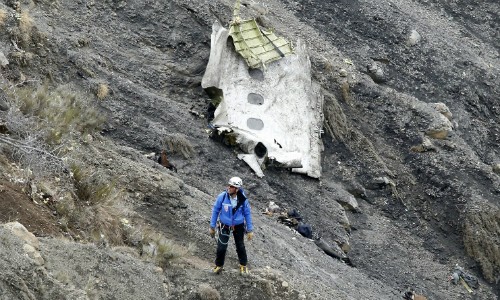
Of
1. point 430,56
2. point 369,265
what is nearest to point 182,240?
point 369,265

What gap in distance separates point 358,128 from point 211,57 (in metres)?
3.78

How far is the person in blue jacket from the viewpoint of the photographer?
7797 mm

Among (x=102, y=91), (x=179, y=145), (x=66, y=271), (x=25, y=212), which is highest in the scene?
(x=25, y=212)

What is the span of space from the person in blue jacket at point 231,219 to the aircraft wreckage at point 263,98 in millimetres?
5113

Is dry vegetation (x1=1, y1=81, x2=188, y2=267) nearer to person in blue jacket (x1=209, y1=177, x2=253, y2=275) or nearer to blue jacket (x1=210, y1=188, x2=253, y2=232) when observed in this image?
person in blue jacket (x1=209, y1=177, x2=253, y2=275)

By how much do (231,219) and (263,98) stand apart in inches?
275

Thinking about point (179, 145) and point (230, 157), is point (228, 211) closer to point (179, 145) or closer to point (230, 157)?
point (179, 145)

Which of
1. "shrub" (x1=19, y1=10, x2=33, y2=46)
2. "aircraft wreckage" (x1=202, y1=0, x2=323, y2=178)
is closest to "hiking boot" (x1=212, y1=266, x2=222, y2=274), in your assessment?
"aircraft wreckage" (x1=202, y1=0, x2=323, y2=178)

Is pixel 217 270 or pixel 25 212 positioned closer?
pixel 25 212

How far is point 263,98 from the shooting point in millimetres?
14547

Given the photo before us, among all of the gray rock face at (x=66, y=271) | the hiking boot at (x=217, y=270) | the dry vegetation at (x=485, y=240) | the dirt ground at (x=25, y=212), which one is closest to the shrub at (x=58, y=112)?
the dirt ground at (x=25, y=212)

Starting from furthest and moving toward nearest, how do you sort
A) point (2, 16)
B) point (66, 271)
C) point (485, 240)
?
point (485, 240), point (2, 16), point (66, 271)

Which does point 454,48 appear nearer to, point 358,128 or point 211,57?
point 358,128

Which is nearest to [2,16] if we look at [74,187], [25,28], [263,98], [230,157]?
A: [25,28]
